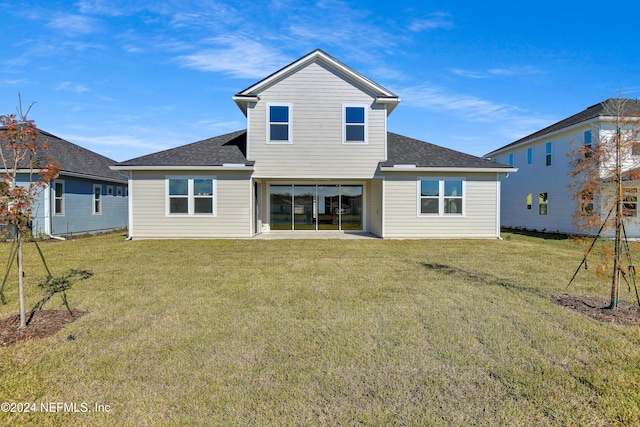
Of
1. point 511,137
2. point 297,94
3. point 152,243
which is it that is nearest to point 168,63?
point 297,94

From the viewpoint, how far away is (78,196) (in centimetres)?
1700

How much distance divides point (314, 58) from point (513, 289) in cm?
1220

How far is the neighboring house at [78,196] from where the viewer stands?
1510 centimetres

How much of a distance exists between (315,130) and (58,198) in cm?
1264

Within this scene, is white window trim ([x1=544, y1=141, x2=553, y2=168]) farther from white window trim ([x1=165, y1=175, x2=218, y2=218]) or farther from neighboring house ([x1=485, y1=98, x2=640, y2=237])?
white window trim ([x1=165, y1=175, x2=218, y2=218])

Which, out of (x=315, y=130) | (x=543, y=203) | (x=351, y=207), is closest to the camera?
(x=315, y=130)

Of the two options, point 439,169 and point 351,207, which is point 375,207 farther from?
point 439,169

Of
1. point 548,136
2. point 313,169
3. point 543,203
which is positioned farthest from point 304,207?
point 548,136

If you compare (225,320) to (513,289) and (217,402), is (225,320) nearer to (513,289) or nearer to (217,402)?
Result: (217,402)

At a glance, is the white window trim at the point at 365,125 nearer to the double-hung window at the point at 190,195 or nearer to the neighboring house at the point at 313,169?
the neighboring house at the point at 313,169

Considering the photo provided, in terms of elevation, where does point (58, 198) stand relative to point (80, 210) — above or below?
above

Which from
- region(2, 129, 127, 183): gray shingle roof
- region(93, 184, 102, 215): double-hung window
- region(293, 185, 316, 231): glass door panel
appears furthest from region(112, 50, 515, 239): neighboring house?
region(93, 184, 102, 215): double-hung window

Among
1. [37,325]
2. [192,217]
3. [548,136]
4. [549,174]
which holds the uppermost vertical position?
[548,136]

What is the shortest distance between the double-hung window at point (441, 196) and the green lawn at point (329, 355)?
24.7 ft
